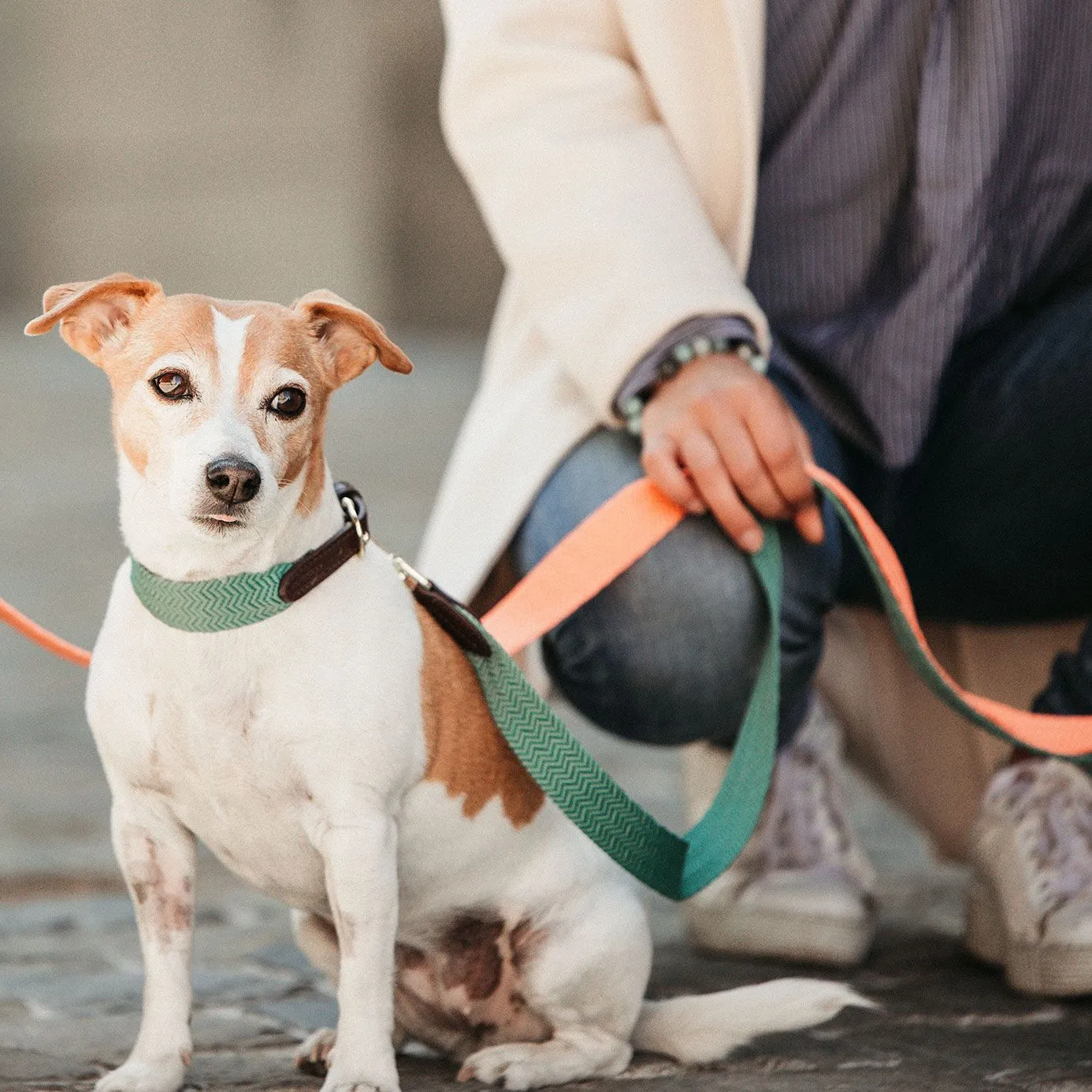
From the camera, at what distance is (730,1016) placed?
1.77m

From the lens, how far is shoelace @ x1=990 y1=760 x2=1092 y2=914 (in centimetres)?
219

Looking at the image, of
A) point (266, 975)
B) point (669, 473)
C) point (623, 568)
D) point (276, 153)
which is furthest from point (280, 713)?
point (276, 153)

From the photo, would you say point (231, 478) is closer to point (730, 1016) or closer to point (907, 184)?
point (730, 1016)

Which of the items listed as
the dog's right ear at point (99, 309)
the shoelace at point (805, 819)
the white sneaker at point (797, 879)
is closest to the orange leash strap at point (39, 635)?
the dog's right ear at point (99, 309)

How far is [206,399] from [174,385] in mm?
35

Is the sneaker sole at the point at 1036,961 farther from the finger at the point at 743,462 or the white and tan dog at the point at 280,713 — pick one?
the finger at the point at 743,462

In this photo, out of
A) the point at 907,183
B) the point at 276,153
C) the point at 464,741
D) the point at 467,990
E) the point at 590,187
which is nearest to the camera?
the point at 464,741

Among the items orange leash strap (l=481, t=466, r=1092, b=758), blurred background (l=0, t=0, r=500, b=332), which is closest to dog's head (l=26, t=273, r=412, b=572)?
orange leash strap (l=481, t=466, r=1092, b=758)

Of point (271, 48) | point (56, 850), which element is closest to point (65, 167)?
point (271, 48)

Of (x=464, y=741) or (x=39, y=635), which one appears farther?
(x=39, y=635)

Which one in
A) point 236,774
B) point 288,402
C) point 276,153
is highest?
point 276,153

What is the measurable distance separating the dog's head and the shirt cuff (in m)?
0.63

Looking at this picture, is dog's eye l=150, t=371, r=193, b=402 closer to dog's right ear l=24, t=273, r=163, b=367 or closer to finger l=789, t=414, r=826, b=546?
dog's right ear l=24, t=273, r=163, b=367

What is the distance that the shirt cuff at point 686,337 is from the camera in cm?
211
